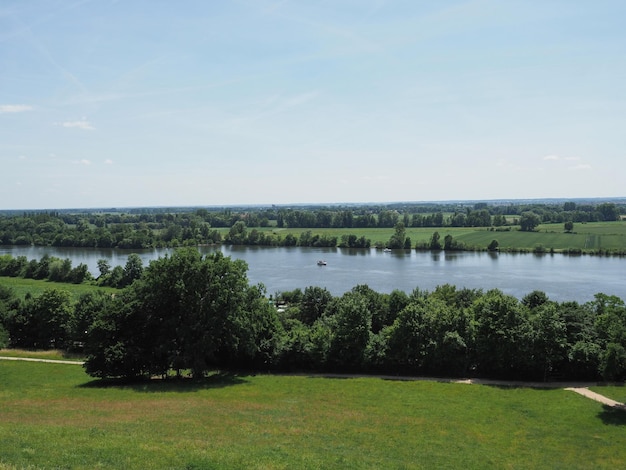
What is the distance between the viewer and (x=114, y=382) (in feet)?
91.2

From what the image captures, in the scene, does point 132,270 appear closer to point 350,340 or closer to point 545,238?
point 350,340

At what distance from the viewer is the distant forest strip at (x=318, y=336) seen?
2836 cm

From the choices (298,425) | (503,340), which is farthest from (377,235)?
(298,425)

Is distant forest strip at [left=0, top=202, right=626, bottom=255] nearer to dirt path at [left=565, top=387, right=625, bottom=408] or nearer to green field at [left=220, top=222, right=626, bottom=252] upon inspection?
green field at [left=220, top=222, right=626, bottom=252]

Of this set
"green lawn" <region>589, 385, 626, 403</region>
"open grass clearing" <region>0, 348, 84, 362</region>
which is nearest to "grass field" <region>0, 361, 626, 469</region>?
"green lawn" <region>589, 385, 626, 403</region>

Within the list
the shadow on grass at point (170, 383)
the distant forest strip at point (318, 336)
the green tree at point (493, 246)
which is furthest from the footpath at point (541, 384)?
the green tree at point (493, 246)

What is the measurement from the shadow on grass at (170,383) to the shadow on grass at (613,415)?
1823 cm

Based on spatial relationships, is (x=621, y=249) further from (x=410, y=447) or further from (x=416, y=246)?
(x=410, y=447)

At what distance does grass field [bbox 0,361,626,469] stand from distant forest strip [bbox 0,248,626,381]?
234 cm

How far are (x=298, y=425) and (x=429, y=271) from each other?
67480mm

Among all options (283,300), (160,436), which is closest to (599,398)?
(160,436)

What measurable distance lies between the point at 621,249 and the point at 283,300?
77.3 metres

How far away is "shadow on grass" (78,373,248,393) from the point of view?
85.0 feet

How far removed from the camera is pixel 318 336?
3250 cm
